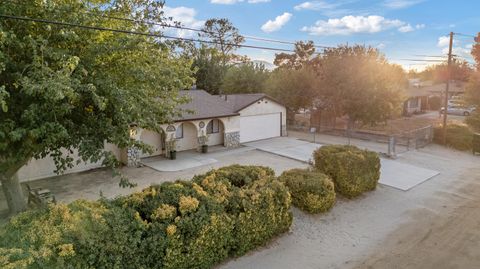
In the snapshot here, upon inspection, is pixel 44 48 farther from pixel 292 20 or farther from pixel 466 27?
pixel 466 27

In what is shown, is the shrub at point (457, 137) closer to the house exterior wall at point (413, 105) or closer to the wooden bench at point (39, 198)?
the house exterior wall at point (413, 105)

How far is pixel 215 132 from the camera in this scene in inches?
819

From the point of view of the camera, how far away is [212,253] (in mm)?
6867

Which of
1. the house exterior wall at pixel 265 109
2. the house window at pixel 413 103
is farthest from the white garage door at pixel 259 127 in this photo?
the house window at pixel 413 103

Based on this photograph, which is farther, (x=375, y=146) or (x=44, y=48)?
(x=375, y=146)

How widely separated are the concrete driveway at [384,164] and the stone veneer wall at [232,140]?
871 millimetres

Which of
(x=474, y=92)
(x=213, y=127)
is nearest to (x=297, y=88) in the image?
(x=213, y=127)

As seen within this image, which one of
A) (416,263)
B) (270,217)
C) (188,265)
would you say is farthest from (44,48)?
(416,263)

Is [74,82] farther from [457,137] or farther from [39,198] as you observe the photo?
[457,137]

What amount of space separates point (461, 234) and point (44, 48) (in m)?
11.7

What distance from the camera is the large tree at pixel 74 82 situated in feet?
19.8

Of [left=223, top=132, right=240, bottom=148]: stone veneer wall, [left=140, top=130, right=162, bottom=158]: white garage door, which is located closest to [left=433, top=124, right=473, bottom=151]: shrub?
[left=223, top=132, right=240, bottom=148]: stone veneer wall

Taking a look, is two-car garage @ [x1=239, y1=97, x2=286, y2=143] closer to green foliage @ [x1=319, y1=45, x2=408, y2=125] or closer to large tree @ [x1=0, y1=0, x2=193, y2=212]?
green foliage @ [x1=319, y1=45, x2=408, y2=125]

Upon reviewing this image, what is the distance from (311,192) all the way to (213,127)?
11.7 metres
